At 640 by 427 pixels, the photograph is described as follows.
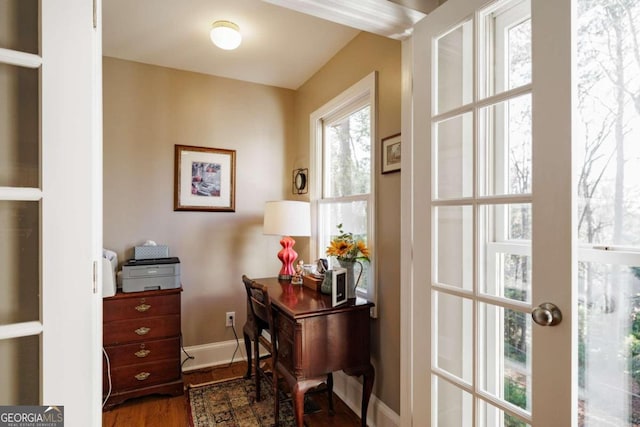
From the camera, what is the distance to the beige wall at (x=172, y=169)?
105 inches

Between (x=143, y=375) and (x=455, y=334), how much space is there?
2139mm

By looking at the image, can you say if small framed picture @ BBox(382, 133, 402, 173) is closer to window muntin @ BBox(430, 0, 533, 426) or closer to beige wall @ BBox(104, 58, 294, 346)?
window muntin @ BBox(430, 0, 533, 426)

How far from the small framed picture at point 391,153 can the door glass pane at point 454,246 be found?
0.53 metres

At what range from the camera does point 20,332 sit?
85cm

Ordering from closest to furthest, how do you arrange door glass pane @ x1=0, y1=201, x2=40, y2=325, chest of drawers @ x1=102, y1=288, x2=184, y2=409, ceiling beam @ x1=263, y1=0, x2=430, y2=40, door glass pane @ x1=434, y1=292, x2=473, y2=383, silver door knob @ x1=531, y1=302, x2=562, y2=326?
door glass pane @ x1=0, y1=201, x2=40, y2=325, silver door knob @ x1=531, y1=302, x2=562, y2=326, door glass pane @ x1=434, y1=292, x2=473, y2=383, ceiling beam @ x1=263, y1=0, x2=430, y2=40, chest of drawers @ x1=102, y1=288, x2=184, y2=409

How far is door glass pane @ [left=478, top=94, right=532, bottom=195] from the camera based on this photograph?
114cm

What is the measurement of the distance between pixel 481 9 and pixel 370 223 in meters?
1.24

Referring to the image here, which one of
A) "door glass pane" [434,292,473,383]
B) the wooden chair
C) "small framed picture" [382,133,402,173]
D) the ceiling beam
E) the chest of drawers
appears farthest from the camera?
the chest of drawers

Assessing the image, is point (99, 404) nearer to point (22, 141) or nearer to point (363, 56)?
point (22, 141)

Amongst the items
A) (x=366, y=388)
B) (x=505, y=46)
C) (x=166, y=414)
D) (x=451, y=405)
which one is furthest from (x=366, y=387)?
(x=505, y=46)

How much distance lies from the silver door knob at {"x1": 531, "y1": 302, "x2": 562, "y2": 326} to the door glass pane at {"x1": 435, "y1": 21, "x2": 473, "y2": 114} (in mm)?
793

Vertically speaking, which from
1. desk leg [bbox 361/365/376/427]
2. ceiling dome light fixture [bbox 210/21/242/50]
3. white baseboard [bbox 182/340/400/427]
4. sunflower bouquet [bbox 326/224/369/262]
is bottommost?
white baseboard [bbox 182/340/400/427]

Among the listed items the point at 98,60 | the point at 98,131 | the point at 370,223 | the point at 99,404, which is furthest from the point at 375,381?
the point at 98,60

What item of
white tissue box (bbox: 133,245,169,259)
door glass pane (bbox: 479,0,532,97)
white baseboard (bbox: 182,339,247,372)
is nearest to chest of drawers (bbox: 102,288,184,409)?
white tissue box (bbox: 133,245,169,259)
